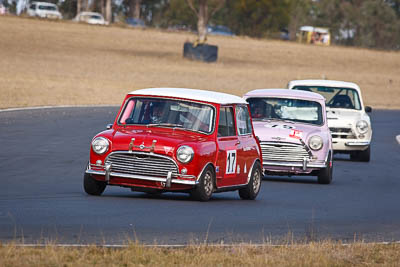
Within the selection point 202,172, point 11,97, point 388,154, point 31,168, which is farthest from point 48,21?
point 202,172

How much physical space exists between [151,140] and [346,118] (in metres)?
10.0

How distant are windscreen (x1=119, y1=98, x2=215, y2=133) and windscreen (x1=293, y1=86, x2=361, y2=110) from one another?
947 cm

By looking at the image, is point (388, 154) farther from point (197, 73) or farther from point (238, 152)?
point (197, 73)

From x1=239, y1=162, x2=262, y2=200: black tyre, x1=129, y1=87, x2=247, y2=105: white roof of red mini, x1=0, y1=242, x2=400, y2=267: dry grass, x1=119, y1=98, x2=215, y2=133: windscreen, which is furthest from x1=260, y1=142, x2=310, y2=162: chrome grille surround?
x1=0, y1=242, x2=400, y2=267: dry grass

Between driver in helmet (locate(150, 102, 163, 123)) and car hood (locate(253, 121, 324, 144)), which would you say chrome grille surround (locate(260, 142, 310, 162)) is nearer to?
car hood (locate(253, 121, 324, 144))

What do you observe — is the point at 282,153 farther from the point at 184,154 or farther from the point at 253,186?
the point at 184,154

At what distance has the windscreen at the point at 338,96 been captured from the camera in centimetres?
2233

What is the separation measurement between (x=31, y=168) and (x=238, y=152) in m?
4.91

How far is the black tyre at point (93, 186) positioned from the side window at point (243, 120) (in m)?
2.22

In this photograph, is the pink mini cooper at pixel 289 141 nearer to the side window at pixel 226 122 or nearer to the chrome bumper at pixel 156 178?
the side window at pixel 226 122

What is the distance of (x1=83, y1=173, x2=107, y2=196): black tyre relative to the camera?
12766 millimetres

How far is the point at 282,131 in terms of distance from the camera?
17.0m

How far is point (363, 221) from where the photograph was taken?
39.3 ft

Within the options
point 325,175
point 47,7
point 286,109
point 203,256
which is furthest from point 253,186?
point 47,7
